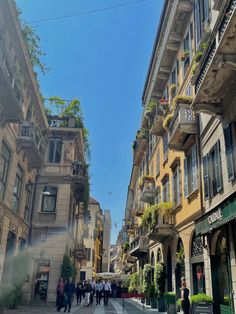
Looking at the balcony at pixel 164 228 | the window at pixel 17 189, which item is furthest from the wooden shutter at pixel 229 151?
the window at pixel 17 189

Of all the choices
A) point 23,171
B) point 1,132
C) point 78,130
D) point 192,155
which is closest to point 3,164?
point 1,132

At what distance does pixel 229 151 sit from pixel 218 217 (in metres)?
2.08

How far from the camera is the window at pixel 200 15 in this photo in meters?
14.8

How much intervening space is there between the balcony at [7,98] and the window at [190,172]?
25.9ft

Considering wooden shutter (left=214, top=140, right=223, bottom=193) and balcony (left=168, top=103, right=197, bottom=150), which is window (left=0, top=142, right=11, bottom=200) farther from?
wooden shutter (left=214, top=140, right=223, bottom=193)

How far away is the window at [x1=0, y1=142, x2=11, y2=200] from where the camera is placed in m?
17.0

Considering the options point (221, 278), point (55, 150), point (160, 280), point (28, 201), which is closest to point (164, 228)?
point (160, 280)

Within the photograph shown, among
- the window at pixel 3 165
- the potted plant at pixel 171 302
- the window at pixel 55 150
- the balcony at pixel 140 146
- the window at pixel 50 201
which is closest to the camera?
the potted plant at pixel 171 302

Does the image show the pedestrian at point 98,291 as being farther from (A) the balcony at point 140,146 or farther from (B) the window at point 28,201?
(A) the balcony at point 140,146

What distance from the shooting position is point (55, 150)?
27.4 meters

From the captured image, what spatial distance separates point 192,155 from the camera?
51.9ft

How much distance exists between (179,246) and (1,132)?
409 inches

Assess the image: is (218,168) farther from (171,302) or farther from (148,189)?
(148,189)

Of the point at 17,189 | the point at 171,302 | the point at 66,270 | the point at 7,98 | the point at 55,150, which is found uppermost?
the point at 55,150
